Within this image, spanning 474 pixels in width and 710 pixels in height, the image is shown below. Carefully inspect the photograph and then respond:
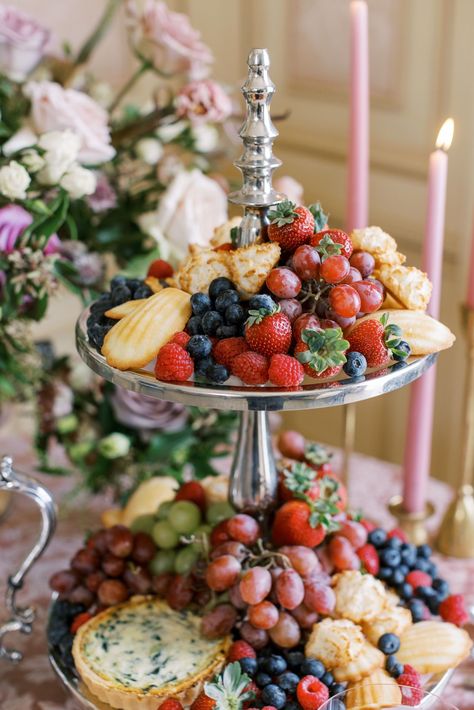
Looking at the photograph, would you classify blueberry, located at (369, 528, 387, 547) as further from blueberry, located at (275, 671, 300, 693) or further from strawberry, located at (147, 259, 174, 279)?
strawberry, located at (147, 259, 174, 279)

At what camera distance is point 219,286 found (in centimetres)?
70

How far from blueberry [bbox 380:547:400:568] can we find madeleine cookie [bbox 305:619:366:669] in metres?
0.13

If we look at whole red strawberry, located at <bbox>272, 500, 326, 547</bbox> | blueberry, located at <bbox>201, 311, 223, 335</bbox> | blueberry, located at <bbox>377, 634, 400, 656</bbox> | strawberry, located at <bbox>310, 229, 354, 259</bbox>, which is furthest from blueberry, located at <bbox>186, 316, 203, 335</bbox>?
blueberry, located at <bbox>377, 634, 400, 656</bbox>

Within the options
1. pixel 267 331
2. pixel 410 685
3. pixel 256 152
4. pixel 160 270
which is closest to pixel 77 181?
pixel 160 270

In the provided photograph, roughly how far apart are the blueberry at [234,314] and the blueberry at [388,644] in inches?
12.7

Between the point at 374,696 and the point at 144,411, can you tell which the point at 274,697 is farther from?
the point at 144,411

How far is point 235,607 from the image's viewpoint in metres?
0.80

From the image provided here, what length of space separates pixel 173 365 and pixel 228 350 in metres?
0.05

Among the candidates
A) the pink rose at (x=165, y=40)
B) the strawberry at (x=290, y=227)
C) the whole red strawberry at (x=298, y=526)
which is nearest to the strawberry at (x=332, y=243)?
the strawberry at (x=290, y=227)

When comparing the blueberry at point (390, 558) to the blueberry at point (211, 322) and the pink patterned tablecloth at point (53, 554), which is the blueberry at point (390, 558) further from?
the blueberry at point (211, 322)

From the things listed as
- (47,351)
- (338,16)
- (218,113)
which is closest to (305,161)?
(338,16)

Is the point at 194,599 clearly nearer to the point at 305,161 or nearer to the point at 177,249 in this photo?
the point at 177,249

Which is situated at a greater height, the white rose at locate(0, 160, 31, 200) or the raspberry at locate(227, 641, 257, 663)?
the white rose at locate(0, 160, 31, 200)

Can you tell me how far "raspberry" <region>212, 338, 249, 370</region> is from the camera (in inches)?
26.0
